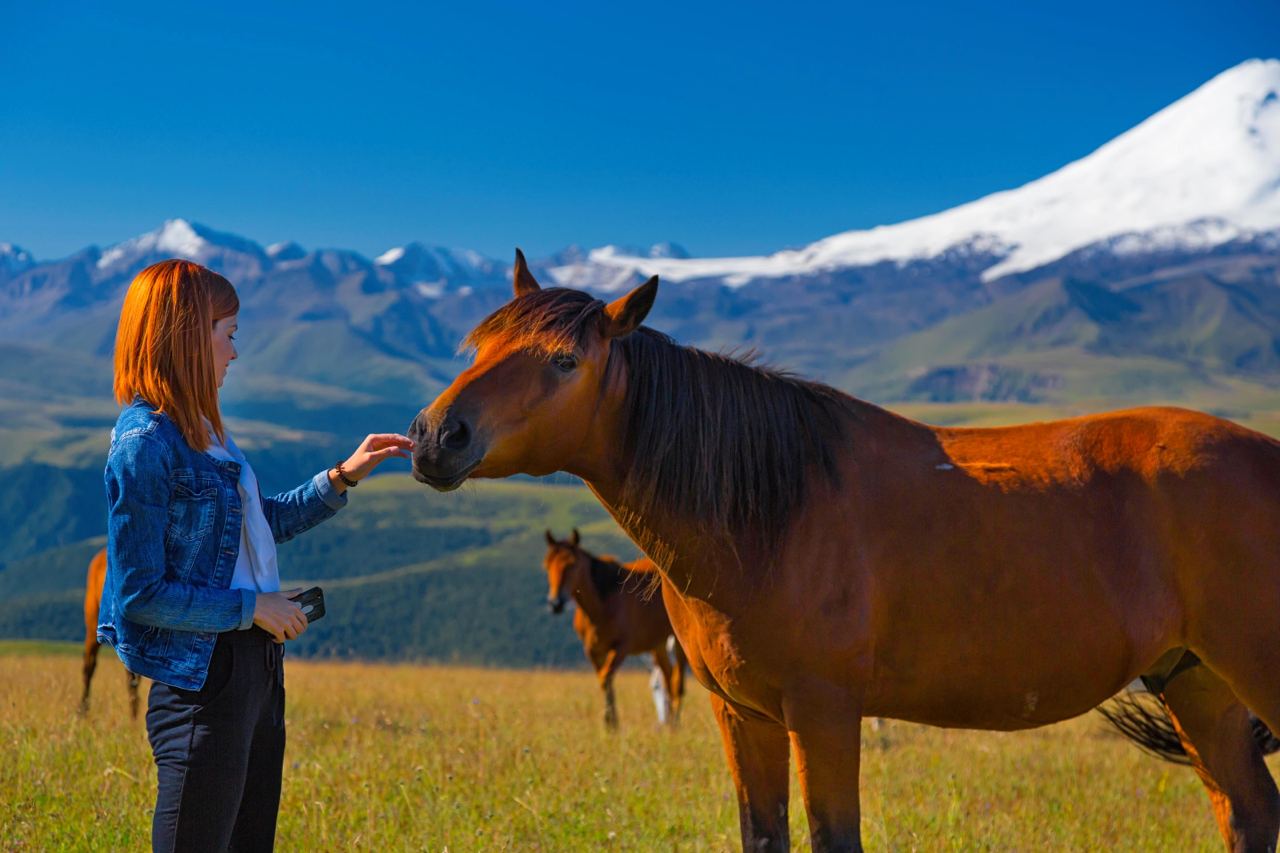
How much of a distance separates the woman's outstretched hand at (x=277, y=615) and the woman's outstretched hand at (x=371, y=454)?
2.50ft

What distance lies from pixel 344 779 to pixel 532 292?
4.10 m

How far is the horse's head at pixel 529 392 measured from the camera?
13.9ft

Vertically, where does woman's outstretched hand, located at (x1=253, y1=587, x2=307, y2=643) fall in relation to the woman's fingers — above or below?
below

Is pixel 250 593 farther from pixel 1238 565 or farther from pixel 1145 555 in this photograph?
A: pixel 1238 565

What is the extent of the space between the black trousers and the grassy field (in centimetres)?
249

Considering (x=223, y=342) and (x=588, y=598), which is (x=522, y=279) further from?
(x=588, y=598)

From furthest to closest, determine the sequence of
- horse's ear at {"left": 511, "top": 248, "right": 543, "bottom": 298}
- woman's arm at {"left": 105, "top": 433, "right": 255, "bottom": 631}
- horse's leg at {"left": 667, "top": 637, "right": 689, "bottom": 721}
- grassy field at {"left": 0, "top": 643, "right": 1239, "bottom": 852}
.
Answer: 1. horse's leg at {"left": 667, "top": 637, "right": 689, "bottom": 721}
2. grassy field at {"left": 0, "top": 643, "right": 1239, "bottom": 852}
3. horse's ear at {"left": 511, "top": 248, "right": 543, "bottom": 298}
4. woman's arm at {"left": 105, "top": 433, "right": 255, "bottom": 631}

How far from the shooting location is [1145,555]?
4852 millimetres

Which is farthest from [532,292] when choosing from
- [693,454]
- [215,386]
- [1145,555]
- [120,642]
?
[1145,555]

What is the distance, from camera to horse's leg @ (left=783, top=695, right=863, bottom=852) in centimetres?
447

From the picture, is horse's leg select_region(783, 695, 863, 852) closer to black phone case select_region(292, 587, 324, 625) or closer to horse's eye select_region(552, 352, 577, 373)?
horse's eye select_region(552, 352, 577, 373)

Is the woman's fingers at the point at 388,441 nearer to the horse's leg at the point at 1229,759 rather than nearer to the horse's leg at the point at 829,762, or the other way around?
the horse's leg at the point at 829,762

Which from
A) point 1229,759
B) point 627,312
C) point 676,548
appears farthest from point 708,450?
point 1229,759

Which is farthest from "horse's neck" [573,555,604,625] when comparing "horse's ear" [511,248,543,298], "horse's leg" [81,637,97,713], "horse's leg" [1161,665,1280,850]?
"horse's ear" [511,248,543,298]
